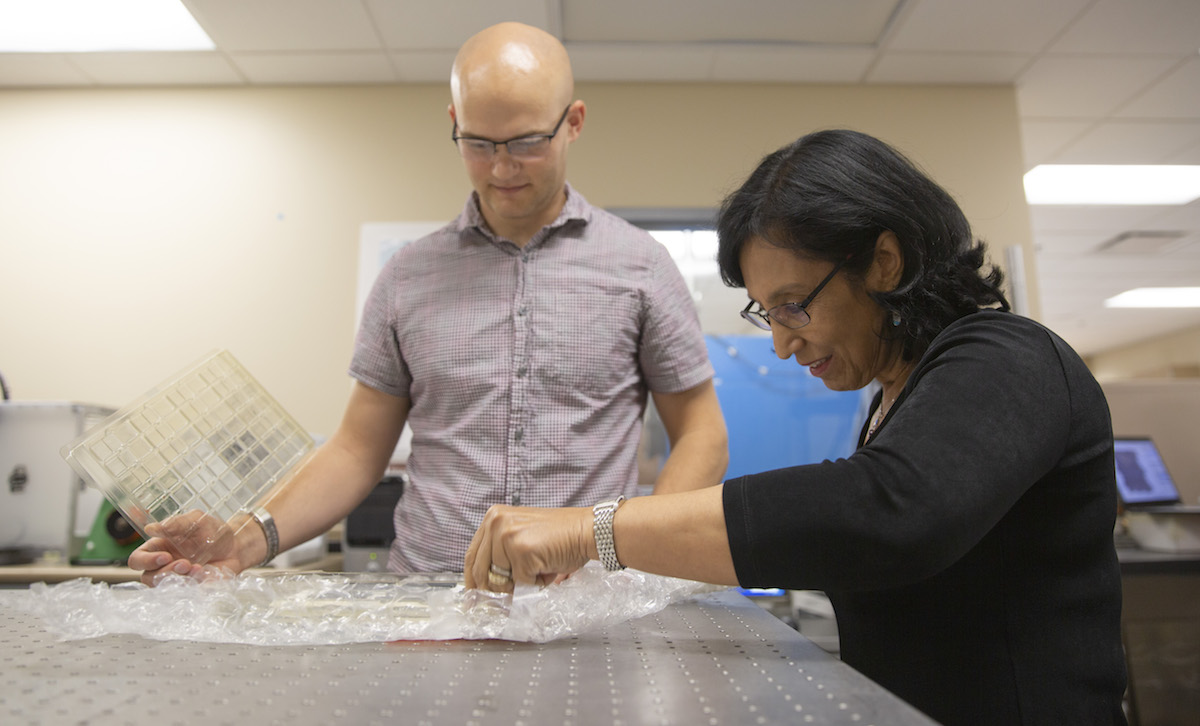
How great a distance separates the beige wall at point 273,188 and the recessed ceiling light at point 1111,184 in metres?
0.99

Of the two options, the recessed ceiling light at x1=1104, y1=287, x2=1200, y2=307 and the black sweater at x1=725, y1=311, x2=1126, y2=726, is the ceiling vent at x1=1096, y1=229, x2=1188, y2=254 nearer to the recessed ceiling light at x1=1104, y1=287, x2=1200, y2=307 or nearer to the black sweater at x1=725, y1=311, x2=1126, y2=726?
the recessed ceiling light at x1=1104, y1=287, x2=1200, y2=307

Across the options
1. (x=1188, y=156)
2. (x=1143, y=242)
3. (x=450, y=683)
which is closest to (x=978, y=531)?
(x=450, y=683)

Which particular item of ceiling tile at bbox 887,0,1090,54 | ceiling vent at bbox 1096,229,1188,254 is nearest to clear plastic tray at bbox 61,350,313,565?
ceiling tile at bbox 887,0,1090,54

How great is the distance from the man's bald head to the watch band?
72cm

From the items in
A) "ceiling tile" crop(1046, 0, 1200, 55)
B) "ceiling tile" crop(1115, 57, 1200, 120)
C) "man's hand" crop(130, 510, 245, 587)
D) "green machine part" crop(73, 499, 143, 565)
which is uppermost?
"ceiling tile" crop(1046, 0, 1200, 55)

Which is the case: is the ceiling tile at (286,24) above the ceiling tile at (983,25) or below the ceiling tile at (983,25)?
above

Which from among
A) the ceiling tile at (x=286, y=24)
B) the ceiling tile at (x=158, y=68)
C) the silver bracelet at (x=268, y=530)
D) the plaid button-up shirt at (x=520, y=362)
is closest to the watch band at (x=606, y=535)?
the plaid button-up shirt at (x=520, y=362)

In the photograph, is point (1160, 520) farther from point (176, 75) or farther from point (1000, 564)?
point (176, 75)

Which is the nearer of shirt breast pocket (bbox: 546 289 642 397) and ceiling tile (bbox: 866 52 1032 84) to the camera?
shirt breast pocket (bbox: 546 289 642 397)

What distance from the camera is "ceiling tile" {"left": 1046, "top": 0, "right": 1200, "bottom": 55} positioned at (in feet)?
8.35

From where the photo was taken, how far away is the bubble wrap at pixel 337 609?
731 mm

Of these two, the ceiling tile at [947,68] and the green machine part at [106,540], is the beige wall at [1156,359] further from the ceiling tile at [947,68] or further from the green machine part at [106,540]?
the green machine part at [106,540]

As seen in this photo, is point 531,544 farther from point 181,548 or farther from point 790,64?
point 790,64

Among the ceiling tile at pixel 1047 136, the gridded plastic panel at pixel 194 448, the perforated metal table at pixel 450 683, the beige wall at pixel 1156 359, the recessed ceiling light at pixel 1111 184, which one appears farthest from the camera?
the beige wall at pixel 1156 359
